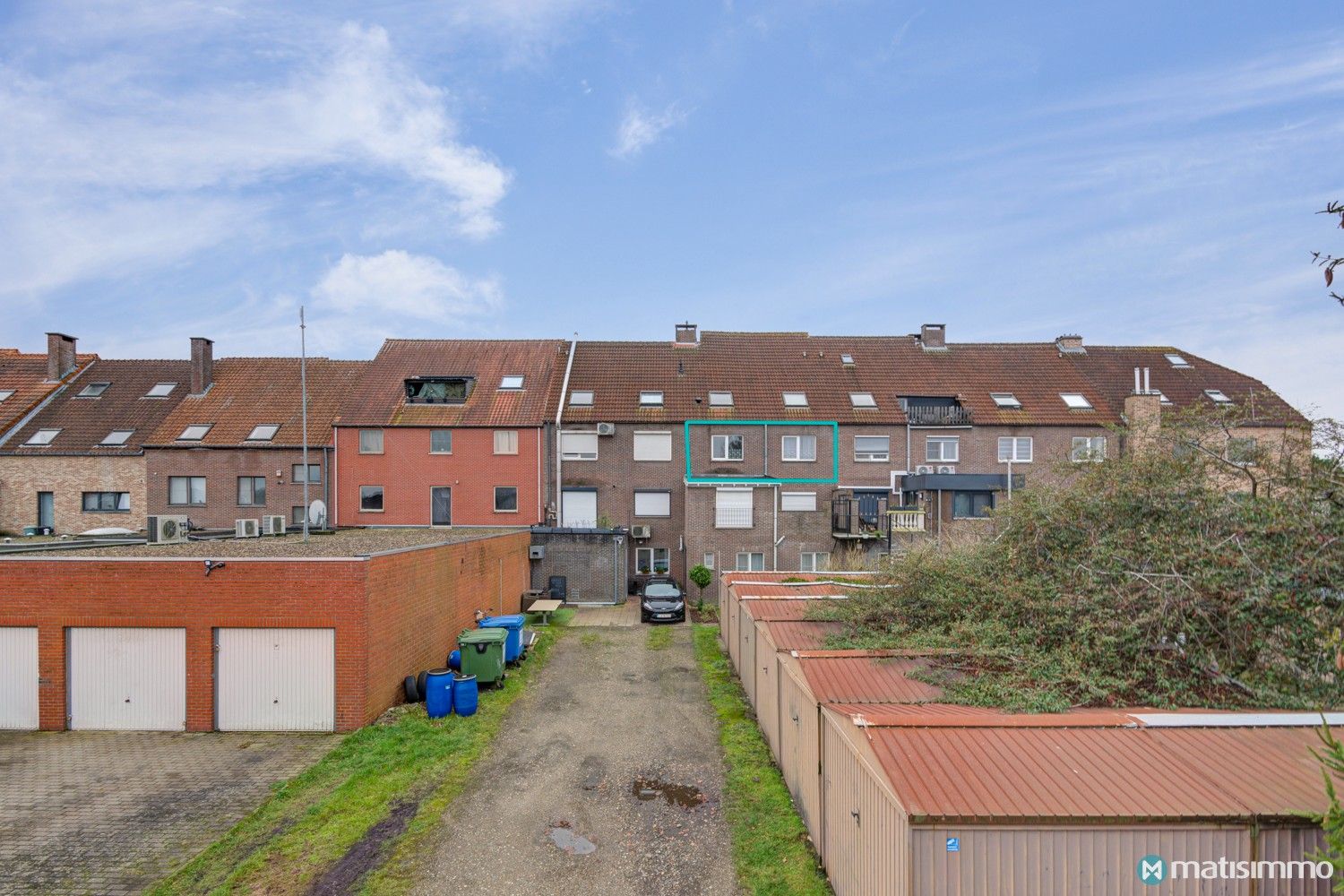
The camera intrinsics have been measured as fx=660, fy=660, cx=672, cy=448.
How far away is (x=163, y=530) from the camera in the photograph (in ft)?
54.0

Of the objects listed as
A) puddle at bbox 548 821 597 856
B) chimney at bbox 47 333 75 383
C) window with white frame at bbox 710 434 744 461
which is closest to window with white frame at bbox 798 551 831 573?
window with white frame at bbox 710 434 744 461

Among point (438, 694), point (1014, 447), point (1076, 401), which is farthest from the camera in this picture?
point (1076, 401)

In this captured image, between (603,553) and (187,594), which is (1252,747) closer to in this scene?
(187,594)

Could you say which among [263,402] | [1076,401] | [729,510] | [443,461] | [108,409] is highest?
[263,402]

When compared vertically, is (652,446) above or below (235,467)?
above

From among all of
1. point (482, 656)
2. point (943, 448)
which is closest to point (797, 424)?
point (943, 448)

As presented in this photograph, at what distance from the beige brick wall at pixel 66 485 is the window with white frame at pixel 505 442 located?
15787 mm

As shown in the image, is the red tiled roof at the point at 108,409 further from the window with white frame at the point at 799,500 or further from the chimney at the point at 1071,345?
the chimney at the point at 1071,345

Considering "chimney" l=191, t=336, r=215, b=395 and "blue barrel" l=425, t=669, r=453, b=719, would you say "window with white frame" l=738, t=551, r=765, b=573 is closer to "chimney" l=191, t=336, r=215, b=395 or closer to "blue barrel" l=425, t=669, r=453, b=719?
"blue barrel" l=425, t=669, r=453, b=719

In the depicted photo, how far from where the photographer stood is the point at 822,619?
11953 mm

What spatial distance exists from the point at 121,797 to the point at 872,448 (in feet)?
82.0

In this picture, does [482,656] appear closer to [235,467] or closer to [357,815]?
[357,815]

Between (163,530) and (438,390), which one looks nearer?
(163,530)

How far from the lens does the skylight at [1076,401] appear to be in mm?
28623
